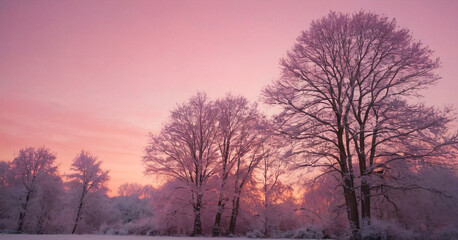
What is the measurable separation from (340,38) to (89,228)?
139ft

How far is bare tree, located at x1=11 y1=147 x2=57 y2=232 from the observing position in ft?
118

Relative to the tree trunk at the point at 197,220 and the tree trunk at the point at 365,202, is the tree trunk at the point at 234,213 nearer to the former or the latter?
the tree trunk at the point at 197,220

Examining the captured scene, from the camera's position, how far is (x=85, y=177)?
128 feet

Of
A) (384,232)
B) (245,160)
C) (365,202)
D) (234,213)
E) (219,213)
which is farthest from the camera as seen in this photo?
(245,160)

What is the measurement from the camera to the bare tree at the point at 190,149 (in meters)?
23.4

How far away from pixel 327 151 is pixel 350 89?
356 cm

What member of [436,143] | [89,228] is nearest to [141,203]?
[89,228]

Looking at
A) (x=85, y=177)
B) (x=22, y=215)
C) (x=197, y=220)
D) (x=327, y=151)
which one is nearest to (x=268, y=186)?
(x=197, y=220)

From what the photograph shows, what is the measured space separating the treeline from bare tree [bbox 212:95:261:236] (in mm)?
99

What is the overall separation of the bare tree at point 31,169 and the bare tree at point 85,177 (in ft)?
10.8

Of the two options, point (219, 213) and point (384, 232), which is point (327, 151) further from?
point (219, 213)

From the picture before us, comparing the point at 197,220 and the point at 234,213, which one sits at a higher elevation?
the point at 234,213

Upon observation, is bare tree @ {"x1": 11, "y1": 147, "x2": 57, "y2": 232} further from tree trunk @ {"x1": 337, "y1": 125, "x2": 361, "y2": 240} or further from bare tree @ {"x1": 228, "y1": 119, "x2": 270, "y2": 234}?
tree trunk @ {"x1": 337, "y1": 125, "x2": 361, "y2": 240}

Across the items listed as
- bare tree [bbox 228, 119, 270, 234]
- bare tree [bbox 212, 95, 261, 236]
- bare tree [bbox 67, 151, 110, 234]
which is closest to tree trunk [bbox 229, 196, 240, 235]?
bare tree [bbox 228, 119, 270, 234]
